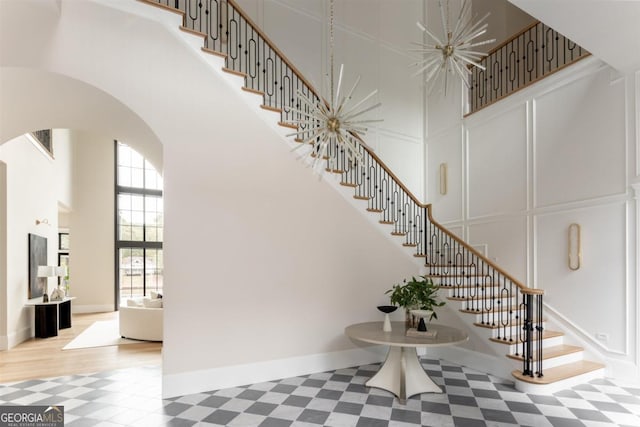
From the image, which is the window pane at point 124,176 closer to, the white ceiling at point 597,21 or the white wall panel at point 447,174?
the white wall panel at point 447,174

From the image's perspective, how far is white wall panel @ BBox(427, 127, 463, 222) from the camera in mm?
7441

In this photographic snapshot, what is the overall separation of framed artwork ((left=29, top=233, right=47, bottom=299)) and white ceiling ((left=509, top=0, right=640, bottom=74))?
8.90 metres

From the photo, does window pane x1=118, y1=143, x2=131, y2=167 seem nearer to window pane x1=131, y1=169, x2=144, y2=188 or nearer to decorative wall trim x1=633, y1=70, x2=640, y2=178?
window pane x1=131, y1=169, x2=144, y2=188

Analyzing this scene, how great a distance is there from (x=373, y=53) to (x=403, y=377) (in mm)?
6646

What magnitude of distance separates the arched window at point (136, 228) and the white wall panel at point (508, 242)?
980 cm

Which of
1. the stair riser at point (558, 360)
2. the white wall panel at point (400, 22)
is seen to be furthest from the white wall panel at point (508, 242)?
the white wall panel at point (400, 22)

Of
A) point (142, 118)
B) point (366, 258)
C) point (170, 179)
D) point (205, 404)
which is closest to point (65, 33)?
point (142, 118)

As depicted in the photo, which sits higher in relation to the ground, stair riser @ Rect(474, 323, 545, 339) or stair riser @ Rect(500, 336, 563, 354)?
stair riser @ Rect(474, 323, 545, 339)

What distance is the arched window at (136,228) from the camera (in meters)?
11.6

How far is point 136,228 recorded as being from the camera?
11898 millimetres

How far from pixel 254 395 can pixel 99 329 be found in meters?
5.77

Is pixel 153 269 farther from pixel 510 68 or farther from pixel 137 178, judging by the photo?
pixel 510 68

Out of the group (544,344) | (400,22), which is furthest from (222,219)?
(400,22)

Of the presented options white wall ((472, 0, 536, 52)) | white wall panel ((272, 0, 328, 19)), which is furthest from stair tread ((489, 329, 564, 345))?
white wall panel ((272, 0, 328, 19))
